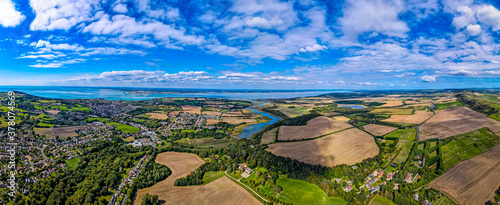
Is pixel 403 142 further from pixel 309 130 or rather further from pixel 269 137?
pixel 269 137

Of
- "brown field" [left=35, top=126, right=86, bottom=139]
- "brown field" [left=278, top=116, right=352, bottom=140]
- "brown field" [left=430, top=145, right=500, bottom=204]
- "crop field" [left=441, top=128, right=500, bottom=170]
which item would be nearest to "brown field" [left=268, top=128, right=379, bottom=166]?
"brown field" [left=278, top=116, right=352, bottom=140]

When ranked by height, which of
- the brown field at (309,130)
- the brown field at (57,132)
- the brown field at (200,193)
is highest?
the brown field at (57,132)

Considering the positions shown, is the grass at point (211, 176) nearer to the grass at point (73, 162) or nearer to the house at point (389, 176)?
the grass at point (73, 162)

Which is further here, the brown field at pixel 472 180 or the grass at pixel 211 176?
the grass at pixel 211 176

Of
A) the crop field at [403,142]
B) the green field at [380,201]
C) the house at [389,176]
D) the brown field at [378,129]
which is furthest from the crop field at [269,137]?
the brown field at [378,129]

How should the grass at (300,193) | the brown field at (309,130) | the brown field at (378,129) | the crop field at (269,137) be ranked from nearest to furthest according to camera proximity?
the grass at (300,193) → the crop field at (269,137) → the brown field at (309,130) → the brown field at (378,129)

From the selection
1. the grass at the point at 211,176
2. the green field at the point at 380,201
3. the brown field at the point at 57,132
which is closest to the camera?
the green field at the point at 380,201

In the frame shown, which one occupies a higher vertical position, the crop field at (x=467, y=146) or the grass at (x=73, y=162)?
the crop field at (x=467, y=146)
